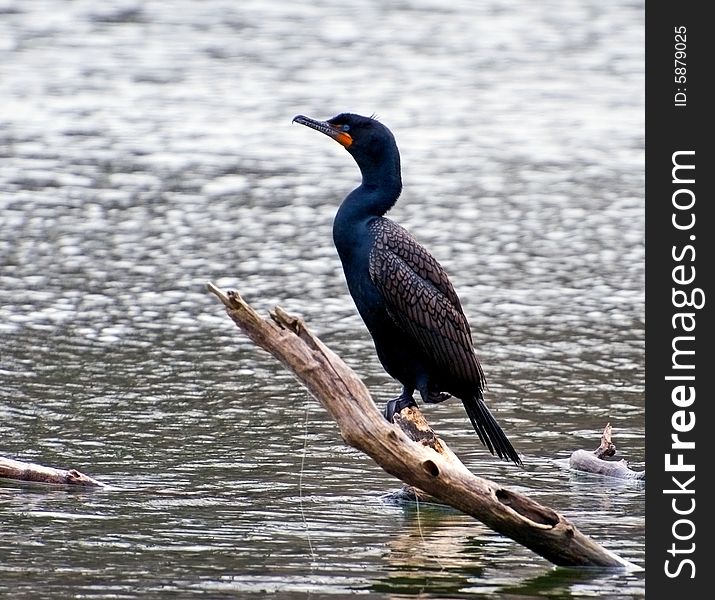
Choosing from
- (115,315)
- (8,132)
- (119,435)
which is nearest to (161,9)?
(8,132)

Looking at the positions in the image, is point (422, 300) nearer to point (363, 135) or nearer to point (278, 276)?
point (363, 135)

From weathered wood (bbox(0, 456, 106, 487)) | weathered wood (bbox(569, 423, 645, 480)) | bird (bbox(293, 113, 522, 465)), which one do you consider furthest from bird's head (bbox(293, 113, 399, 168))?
weathered wood (bbox(0, 456, 106, 487))

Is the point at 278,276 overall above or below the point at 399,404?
below

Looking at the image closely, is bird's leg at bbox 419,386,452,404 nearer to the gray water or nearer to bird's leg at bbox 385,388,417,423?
bird's leg at bbox 385,388,417,423

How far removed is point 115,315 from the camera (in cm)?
1191

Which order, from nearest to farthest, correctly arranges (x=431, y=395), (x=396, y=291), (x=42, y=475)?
(x=396, y=291)
(x=431, y=395)
(x=42, y=475)

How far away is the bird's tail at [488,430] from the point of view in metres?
7.85

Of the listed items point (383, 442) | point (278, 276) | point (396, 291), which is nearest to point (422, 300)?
point (396, 291)

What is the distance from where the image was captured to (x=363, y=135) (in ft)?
25.9

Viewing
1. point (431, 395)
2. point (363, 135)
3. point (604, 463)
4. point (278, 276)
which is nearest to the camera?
point (363, 135)

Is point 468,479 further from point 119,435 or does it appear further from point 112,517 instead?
point 119,435

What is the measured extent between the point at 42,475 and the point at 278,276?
4.99m

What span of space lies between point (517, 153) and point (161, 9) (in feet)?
32.2

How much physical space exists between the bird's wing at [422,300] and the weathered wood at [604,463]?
1.04 metres
